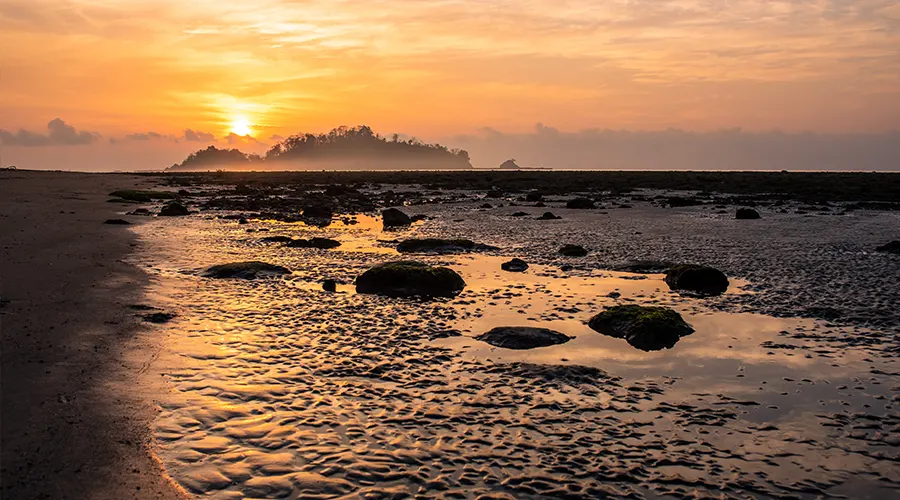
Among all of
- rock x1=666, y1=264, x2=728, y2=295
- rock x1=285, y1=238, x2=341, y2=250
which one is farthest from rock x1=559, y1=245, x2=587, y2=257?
rock x1=285, y1=238, x2=341, y2=250

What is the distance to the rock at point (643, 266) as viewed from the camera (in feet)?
61.3

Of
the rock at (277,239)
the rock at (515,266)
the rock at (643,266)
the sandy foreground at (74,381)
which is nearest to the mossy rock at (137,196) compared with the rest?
the rock at (277,239)

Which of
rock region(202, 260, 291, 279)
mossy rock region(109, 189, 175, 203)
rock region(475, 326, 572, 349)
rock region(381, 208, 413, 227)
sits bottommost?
rock region(475, 326, 572, 349)

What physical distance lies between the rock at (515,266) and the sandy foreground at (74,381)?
31.3 ft

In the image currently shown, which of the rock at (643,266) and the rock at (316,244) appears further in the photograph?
the rock at (316,244)

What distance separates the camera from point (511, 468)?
21.4ft

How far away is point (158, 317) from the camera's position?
12.0 metres

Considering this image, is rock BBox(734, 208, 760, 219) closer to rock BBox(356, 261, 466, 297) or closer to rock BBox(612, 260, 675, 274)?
rock BBox(612, 260, 675, 274)

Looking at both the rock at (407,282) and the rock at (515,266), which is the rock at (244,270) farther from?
the rock at (515,266)

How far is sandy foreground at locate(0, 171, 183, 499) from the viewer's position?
19.8 feet

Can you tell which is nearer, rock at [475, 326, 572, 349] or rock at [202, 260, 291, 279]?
rock at [475, 326, 572, 349]

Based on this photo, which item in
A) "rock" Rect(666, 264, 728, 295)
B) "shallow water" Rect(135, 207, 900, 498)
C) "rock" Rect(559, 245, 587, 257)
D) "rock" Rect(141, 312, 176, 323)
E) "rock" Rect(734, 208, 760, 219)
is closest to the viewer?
"shallow water" Rect(135, 207, 900, 498)

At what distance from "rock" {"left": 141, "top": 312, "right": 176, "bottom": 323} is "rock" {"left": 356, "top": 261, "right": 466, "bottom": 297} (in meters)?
4.27

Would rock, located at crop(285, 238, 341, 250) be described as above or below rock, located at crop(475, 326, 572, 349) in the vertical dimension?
above
